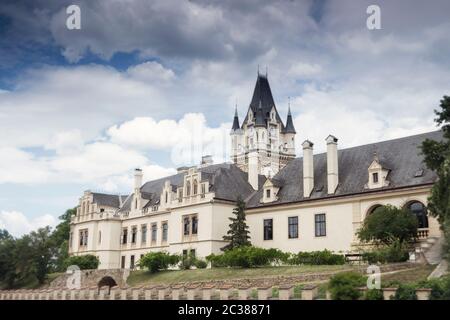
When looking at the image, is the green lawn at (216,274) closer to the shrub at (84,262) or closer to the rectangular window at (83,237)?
the shrub at (84,262)

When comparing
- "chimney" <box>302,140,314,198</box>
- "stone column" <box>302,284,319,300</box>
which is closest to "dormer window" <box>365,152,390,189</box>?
"chimney" <box>302,140,314,198</box>

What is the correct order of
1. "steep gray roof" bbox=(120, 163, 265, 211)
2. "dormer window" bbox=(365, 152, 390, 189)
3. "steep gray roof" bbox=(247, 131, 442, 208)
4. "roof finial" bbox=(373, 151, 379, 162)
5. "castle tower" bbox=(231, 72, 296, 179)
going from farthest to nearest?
1. "castle tower" bbox=(231, 72, 296, 179)
2. "steep gray roof" bbox=(120, 163, 265, 211)
3. "roof finial" bbox=(373, 151, 379, 162)
4. "dormer window" bbox=(365, 152, 390, 189)
5. "steep gray roof" bbox=(247, 131, 442, 208)

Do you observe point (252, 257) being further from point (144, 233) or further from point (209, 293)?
point (144, 233)

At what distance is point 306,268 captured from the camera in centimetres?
3409

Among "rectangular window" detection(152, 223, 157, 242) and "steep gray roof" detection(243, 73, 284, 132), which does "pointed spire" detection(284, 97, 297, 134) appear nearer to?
"steep gray roof" detection(243, 73, 284, 132)

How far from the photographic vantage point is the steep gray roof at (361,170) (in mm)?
37344

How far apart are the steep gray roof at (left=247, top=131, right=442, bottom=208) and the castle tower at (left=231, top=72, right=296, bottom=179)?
108ft

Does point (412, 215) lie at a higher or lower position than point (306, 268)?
higher

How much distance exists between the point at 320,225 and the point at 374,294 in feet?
67.0

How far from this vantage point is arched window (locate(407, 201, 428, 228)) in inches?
1387

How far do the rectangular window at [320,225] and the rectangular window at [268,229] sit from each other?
442cm

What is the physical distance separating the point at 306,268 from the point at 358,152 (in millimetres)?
12467
